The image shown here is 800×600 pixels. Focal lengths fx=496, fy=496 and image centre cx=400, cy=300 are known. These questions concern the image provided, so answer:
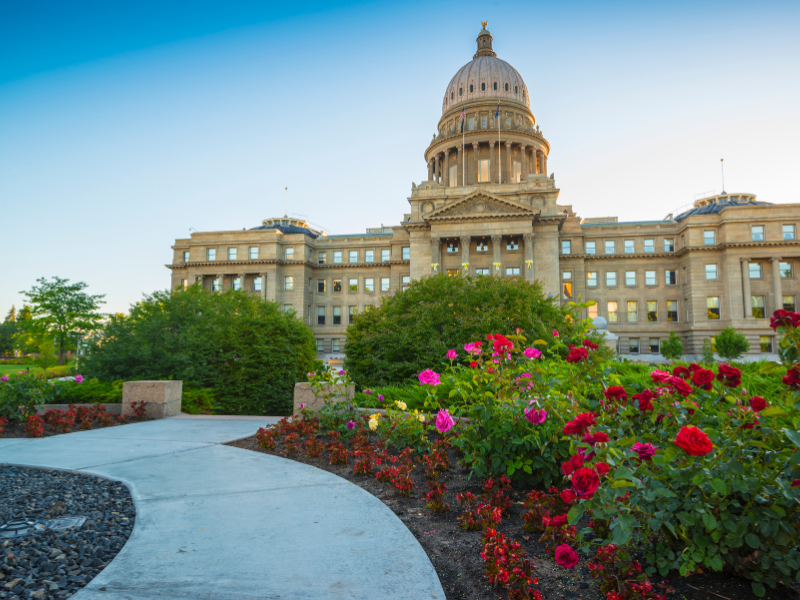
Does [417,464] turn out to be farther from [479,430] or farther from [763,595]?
[763,595]

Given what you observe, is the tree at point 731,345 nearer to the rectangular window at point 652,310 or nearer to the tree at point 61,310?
the rectangular window at point 652,310

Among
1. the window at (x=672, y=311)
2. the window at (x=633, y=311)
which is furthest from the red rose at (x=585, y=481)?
the window at (x=672, y=311)

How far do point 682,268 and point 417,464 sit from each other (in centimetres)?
7134

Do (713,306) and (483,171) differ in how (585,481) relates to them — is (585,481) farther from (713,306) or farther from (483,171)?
(483,171)

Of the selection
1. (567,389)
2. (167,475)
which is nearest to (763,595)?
(567,389)

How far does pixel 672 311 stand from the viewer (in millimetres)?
66938

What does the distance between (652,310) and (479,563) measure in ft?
235

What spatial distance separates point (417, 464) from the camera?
22.9 ft

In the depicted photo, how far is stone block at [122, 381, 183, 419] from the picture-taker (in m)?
12.5

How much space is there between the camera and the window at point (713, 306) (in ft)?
208

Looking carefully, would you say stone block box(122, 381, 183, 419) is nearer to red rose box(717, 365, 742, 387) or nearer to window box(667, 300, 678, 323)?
red rose box(717, 365, 742, 387)

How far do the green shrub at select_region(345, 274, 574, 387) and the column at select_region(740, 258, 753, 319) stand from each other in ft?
179

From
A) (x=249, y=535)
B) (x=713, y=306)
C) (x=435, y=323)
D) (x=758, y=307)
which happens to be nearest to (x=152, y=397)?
(x=435, y=323)

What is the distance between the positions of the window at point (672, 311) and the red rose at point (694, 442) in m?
72.6
